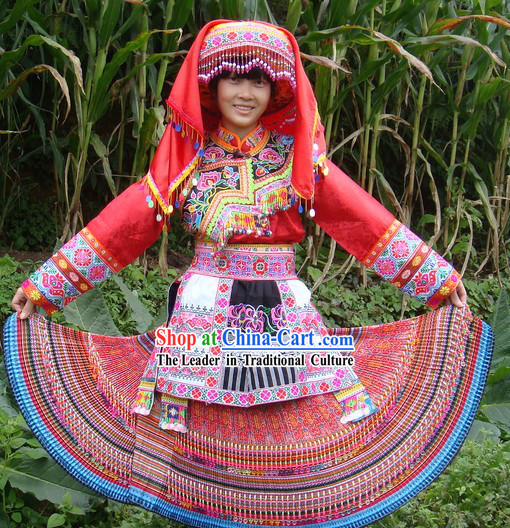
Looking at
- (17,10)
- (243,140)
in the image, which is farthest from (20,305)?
(17,10)

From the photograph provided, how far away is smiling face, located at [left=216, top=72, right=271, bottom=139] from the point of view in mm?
1911

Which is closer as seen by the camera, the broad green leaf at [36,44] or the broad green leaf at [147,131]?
the broad green leaf at [36,44]

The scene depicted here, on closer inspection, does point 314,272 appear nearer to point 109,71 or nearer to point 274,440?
point 109,71

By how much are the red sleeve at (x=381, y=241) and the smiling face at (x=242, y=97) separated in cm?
25

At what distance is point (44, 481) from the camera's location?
83.7 inches

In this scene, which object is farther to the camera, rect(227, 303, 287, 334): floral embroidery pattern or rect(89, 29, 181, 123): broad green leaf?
rect(89, 29, 181, 123): broad green leaf

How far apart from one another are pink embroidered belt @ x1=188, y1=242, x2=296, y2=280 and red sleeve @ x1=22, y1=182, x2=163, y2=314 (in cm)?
19

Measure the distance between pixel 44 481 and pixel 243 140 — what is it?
1.21m

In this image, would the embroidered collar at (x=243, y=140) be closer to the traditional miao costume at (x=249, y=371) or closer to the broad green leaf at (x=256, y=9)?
A: the traditional miao costume at (x=249, y=371)

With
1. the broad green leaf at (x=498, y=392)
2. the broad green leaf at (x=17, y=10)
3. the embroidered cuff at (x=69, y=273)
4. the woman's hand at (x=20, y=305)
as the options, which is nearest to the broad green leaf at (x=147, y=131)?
the broad green leaf at (x=17, y=10)

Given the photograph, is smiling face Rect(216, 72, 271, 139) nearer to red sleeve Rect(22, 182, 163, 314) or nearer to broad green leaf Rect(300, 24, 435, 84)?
red sleeve Rect(22, 182, 163, 314)

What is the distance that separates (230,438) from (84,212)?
2662 mm

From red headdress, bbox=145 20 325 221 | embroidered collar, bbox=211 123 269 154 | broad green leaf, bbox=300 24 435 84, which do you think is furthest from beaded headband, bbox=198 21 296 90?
broad green leaf, bbox=300 24 435 84

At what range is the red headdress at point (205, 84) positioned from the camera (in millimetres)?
1859
